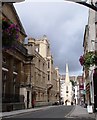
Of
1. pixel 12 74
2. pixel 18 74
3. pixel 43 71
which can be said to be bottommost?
pixel 12 74

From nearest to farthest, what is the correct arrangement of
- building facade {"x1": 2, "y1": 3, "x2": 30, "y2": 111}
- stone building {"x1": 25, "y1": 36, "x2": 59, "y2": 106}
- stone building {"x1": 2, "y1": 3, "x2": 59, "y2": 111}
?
building facade {"x1": 2, "y1": 3, "x2": 30, "y2": 111} < stone building {"x1": 2, "y1": 3, "x2": 59, "y2": 111} < stone building {"x1": 25, "y1": 36, "x2": 59, "y2": 106}

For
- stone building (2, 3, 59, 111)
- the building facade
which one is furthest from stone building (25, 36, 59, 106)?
the building facade

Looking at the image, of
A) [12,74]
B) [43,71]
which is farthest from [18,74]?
[43,71]

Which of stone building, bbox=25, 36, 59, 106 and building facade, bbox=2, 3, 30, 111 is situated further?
stone building, bbox=25, 36, 59, 106

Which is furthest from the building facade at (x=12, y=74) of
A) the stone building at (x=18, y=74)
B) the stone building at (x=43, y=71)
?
the stone building at (x=43, y=71)

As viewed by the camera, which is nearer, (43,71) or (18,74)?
(18,74)

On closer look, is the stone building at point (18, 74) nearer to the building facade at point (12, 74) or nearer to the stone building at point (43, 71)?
the building facade at point (12, 74)

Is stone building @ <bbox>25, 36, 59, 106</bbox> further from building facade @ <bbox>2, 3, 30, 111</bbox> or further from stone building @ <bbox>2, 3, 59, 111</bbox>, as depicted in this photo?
building facade @ <bbox>2, 3, 30, 111</bbox>

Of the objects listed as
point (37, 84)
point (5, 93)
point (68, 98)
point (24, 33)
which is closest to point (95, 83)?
point (5, 93)

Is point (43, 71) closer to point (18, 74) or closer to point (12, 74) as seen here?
point (18, 74)

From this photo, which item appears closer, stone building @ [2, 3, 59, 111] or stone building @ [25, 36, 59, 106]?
stone building @ [2, 3, 59, 111]

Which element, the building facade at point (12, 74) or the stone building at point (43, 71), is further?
the stone building at point (43, 71)

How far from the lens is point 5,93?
54500mm

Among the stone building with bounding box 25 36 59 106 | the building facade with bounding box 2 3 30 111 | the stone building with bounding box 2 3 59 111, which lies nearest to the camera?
the building facade with bounding box 2 3 30 111
